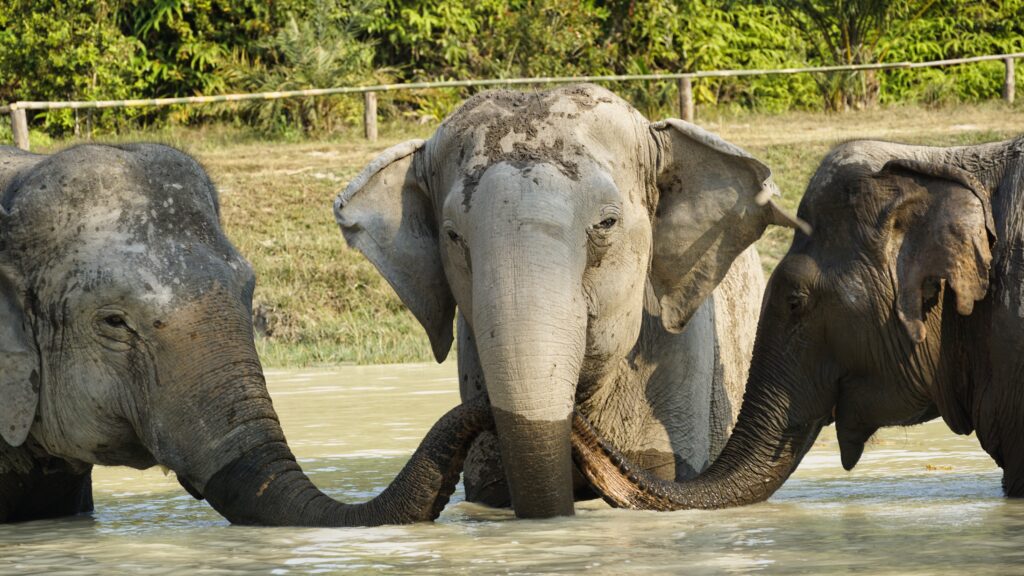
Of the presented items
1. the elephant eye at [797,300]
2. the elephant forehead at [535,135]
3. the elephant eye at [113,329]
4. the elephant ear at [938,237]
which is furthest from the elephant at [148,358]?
the elephant ear at [938,237]

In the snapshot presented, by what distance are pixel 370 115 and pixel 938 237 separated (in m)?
17.4

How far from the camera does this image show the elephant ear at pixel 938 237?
651cm

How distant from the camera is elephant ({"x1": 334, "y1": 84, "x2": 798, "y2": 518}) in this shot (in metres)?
5.86

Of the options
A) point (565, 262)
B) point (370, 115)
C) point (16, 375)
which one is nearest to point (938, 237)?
point (565, 262)

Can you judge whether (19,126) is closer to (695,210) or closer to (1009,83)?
(1009,83)

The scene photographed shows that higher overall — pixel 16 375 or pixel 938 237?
pixel 938 237

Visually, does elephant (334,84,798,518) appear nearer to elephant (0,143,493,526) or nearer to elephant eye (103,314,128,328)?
elephant (0,143,493,526)

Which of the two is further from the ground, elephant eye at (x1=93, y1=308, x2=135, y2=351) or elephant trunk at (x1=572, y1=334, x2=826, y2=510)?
elephant eye at (x1=93, y1=308, x2=135, y2=351)

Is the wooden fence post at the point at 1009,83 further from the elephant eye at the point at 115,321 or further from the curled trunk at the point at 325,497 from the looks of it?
the elephant eye at the point at 115,321

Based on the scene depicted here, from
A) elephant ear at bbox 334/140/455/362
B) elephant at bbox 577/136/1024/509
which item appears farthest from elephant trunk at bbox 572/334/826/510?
elephant ear at bbox 334/140/455/362

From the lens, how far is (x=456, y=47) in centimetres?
2645

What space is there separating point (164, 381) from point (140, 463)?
1.50ft

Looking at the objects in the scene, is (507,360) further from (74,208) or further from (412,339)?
(412,339)

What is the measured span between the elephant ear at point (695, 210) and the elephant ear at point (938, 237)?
1.28ft
